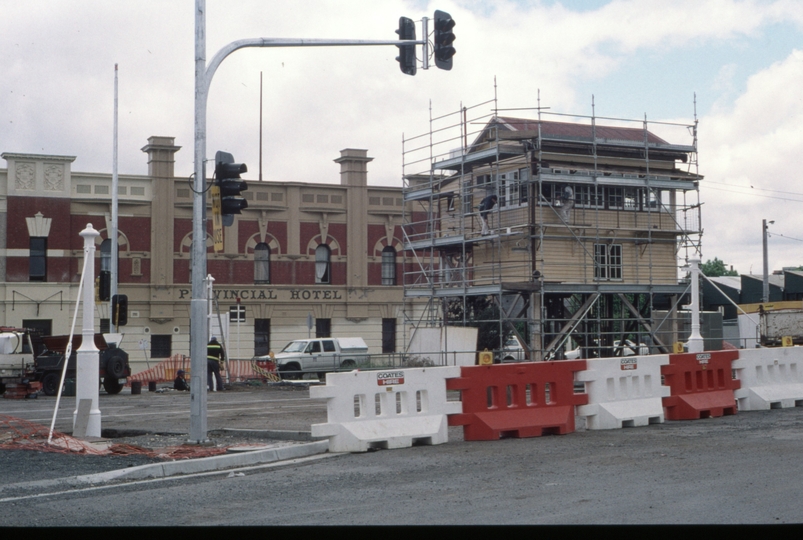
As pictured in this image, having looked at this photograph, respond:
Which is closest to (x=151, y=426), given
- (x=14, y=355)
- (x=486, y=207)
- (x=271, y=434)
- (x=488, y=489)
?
(x=271, y=434)

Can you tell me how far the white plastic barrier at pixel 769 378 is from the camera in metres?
18.2

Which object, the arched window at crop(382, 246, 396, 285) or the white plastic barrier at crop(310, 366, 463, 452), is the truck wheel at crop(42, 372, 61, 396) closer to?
the white plastic barrier at crop(310, 366, 463, 452)

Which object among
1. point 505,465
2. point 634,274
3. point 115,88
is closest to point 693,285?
point 634,274

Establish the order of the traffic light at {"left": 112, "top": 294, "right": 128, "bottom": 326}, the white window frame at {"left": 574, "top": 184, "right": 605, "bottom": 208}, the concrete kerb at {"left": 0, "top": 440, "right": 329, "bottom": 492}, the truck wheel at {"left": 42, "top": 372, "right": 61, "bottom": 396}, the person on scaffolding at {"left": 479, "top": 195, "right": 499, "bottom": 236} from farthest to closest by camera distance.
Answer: the person on scaffolding at {"left": 479, "top": 195, "right": 499, "bottom": 236}, the white window frame at {"left": 574, "top": 184, "right": 605, "bottom": 208}, the truck wheel at {"left": 42, "top": 372, "right": 61, "bottom": 396}, the traffic light at {"left": 112, "top": 294, "right": 128, "bottom": 326}, the concrete kerb at {"left": 0, "top": 440, "right": 329, "bottom": 492}

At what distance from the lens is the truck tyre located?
30781mm

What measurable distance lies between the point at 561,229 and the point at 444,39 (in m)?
20.0

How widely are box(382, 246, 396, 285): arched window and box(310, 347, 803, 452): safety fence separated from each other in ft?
105

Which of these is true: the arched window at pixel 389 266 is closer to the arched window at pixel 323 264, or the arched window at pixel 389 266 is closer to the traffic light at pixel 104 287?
the arched window at pixel 323 264

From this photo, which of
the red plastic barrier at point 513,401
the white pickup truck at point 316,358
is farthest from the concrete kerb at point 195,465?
the white pickup truck at point 316,358

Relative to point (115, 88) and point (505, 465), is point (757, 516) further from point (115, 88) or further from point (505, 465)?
point (115, 88)

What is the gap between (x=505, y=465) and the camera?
11219 millimetres

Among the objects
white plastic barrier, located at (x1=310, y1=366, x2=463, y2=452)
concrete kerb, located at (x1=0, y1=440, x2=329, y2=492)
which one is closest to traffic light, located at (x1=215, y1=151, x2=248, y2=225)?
white plastic barrier, located at (x1=310, y1=366, x2=463, y2=452)

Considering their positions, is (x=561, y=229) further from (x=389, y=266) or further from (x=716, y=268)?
(x=716, y=268)

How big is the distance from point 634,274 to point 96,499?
2864 cm
